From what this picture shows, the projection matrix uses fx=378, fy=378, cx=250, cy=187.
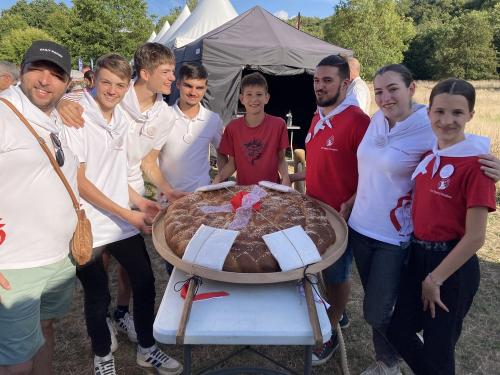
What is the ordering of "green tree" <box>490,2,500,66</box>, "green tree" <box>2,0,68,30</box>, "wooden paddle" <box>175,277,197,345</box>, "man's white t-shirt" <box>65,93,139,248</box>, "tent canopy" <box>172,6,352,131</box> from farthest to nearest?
1. "green tree" <box>2,0,68,30</box>
2. "green tree" <box>490,2,500,66</box>
3. "tent canopy" <box>172,6,352,131</box>
4. "man's white t-shirt" <box>65,93,139,248</box>
5. "wooden paddle" <box>175,277,197,345</box>

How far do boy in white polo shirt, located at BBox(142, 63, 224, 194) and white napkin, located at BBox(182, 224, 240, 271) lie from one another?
1380 millimetres

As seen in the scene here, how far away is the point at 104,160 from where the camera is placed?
2.41 m

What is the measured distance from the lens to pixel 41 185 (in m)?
1.86

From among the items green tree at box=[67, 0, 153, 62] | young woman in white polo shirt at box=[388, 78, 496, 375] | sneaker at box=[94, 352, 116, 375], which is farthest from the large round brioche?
green tree at box=[67, 0, 153, 62]

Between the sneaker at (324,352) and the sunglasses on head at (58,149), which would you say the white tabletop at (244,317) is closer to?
the sunglasses on head at (58,149)

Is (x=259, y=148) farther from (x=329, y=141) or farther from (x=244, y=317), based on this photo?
(x=244, y=317)

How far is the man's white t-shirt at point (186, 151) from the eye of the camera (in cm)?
309

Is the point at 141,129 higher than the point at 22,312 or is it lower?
higher

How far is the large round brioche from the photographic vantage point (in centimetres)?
169

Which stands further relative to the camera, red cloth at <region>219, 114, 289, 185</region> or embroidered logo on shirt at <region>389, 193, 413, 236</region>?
red cloth at <region>219, 114, 289, 185</region>

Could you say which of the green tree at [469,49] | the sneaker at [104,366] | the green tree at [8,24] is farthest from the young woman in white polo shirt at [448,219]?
the green tree at [8,24]

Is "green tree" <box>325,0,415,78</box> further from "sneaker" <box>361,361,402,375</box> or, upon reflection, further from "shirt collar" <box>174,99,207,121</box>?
"sneaker" <box>361,361,402,375</box>

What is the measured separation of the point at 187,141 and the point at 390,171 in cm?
163

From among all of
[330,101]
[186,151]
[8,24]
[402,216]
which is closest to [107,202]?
[186,151]
